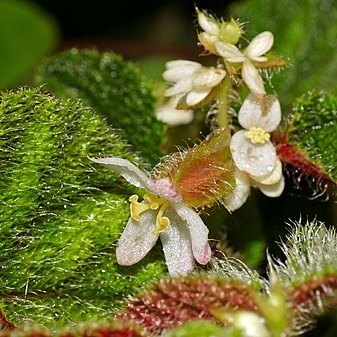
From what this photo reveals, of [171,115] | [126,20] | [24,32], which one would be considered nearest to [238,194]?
[171,115]

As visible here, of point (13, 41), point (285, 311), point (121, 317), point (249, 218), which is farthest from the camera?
point (13, 41)

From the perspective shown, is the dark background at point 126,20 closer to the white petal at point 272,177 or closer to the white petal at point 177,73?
the white petal at point 177,73

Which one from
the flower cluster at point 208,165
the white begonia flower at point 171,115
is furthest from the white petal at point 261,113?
the white begonia flower at point 171,115

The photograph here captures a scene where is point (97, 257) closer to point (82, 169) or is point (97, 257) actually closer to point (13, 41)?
point (82, 169)

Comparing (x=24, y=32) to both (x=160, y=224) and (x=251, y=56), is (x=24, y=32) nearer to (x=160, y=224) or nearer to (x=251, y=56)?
(x=251, y=56)

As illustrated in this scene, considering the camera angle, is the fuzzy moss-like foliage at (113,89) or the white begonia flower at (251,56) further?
the fuzzy moss-like foliage at (113,89)

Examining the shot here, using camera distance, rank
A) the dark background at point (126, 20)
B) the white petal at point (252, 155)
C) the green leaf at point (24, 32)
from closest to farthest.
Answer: the white petal at point (252, 155) < the green leaf at point (24, 32) < the dark background at point (126, 20)

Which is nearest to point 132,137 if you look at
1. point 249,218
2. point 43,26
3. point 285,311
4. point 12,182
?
point 249,218
